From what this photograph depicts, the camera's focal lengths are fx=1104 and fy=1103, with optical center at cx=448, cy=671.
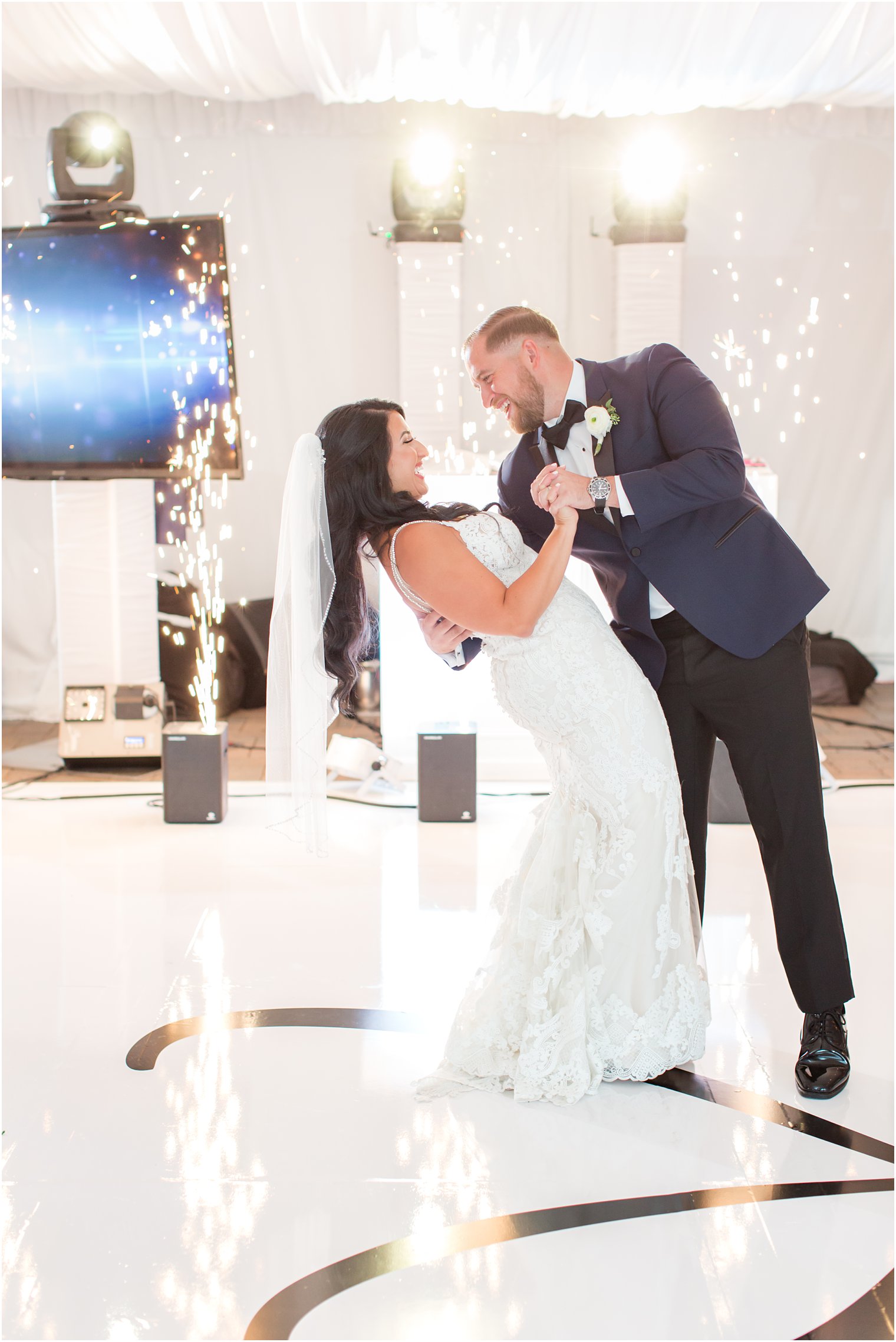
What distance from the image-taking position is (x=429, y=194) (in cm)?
621

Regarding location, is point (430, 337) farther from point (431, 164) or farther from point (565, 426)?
point (565, 426)

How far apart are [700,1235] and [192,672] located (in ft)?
15.9

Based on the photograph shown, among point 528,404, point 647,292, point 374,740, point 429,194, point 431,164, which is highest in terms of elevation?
point 431,164

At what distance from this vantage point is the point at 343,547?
250 centimetres

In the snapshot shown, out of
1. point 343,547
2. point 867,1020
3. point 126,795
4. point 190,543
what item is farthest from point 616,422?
point 190,543

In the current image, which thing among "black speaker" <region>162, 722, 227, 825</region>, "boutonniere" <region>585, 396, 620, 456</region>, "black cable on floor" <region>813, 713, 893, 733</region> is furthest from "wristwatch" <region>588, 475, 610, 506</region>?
"black cable on floor" <region>813, 713, 893, 733</region>

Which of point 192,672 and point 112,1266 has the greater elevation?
point 192,672

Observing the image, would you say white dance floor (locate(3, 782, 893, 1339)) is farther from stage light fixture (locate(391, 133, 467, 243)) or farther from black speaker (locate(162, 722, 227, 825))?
stage light fixture (locate(391, 133, 467, 243))

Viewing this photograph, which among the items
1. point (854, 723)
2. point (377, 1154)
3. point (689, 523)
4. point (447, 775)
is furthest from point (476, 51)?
point (377, 1154)

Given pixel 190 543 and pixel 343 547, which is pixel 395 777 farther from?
pixel 190 543

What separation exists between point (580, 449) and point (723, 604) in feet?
1.62

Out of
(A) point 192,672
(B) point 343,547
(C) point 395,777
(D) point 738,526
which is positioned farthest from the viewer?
(A) point 192,672

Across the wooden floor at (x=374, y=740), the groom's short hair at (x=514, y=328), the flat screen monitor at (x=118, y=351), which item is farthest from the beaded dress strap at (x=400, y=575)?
the wooden floor at (x=374, y=740)

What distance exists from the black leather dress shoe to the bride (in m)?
0.22
